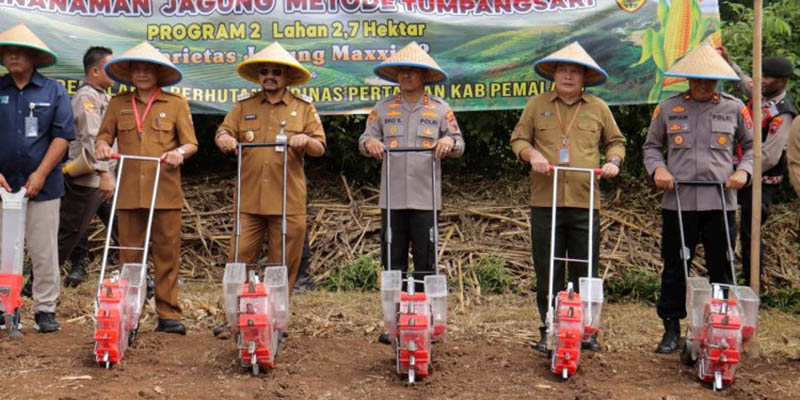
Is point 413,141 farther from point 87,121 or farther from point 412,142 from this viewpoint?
point 87,121

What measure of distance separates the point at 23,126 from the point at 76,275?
8.10 ft

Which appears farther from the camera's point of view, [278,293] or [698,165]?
[698,165]

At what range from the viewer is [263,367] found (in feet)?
17.3

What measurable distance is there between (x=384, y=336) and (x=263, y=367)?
114 centimetres

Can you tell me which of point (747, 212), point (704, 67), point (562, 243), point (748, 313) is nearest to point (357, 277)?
point (562, 243)

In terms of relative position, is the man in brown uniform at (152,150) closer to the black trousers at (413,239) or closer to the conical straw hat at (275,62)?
the conical straw hat at (275,62)

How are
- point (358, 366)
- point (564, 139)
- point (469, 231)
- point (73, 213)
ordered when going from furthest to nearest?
point (469, 231), point (73, 213), point (564, 139), point (358, 366)

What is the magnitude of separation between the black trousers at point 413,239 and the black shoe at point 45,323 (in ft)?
7.74

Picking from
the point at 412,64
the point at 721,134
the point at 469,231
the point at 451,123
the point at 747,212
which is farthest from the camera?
the point at 469,231

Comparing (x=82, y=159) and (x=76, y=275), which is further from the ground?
(x=82, y=159)

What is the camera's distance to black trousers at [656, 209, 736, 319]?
5.84 metres

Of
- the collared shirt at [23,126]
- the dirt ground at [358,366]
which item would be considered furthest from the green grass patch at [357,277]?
the collared shirt at [23,126]

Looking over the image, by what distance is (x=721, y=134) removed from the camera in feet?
18.9

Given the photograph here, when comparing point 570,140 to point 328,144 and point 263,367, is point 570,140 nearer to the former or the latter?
point 263,367
